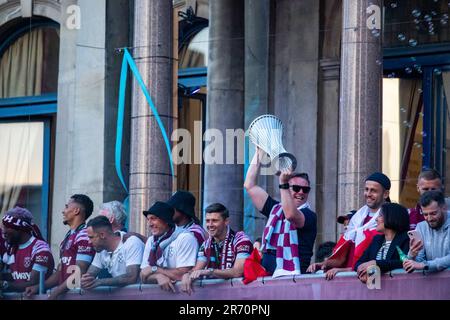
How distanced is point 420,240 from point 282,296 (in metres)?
1.43

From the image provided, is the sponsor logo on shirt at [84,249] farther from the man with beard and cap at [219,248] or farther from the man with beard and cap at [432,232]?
the man with beard and cap at [432,232]

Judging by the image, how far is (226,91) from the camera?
919 inches

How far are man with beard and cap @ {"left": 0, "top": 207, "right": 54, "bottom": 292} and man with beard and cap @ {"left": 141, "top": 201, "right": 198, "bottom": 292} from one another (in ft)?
4.52

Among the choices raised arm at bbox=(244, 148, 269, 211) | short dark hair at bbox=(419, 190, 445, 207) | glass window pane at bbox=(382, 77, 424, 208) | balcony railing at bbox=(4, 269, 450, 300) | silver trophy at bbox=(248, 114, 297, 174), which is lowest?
balcony railing at bbox=(4, 269, 450, 300)

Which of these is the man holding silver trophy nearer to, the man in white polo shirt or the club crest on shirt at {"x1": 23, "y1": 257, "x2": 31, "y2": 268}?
the man in white polo shirt

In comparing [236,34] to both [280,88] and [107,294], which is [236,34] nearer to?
[280,88]

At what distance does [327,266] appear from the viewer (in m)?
14.4

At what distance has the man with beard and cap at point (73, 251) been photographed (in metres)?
16.3

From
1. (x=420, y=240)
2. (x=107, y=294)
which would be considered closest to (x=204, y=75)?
(x=107, y=294)

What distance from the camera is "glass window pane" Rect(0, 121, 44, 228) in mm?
25953

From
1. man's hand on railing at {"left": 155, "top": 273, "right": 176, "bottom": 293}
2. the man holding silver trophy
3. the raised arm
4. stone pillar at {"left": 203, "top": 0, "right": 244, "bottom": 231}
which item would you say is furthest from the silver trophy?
stone pillar at {"left": 203, "top": 0, "right": 244, "bottom": 231}

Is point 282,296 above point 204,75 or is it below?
below
